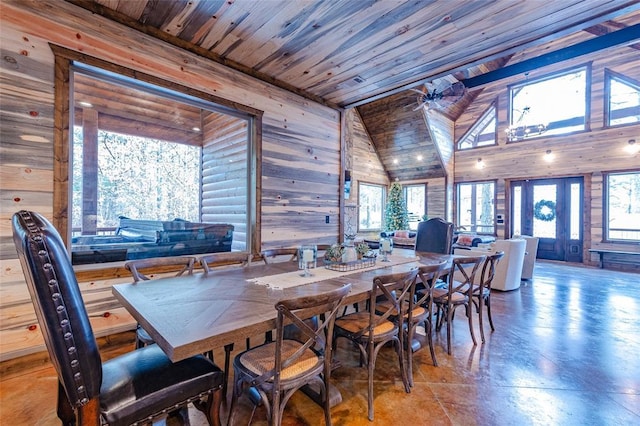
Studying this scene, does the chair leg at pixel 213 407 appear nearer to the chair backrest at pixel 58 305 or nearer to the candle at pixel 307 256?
the chair backrest at pixel 58 305

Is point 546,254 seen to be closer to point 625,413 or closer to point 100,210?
point 625,413

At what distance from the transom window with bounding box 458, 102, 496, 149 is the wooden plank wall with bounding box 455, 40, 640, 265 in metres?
0.21

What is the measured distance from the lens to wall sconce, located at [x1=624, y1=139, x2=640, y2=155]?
21.4ft

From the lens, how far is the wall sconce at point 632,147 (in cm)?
653

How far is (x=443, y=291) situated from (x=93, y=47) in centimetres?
377

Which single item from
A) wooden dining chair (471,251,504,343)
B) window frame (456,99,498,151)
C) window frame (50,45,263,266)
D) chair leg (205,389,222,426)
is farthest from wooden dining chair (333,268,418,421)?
window frame (456,99,498,151)

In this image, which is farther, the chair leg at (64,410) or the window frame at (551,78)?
the window frame at (551,78)

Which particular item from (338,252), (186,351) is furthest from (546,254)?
(186,351)

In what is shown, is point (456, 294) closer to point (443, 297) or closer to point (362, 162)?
point (443, 297)

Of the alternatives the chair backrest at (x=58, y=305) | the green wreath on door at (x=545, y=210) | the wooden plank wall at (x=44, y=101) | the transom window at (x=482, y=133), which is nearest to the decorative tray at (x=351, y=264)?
the wooden plank wall at (x=44, y=101)

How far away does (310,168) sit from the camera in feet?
13.4

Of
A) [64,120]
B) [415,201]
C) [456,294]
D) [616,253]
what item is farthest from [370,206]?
[64,120]

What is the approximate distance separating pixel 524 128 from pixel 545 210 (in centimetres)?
237

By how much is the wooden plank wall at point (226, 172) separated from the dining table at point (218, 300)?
1674mm
